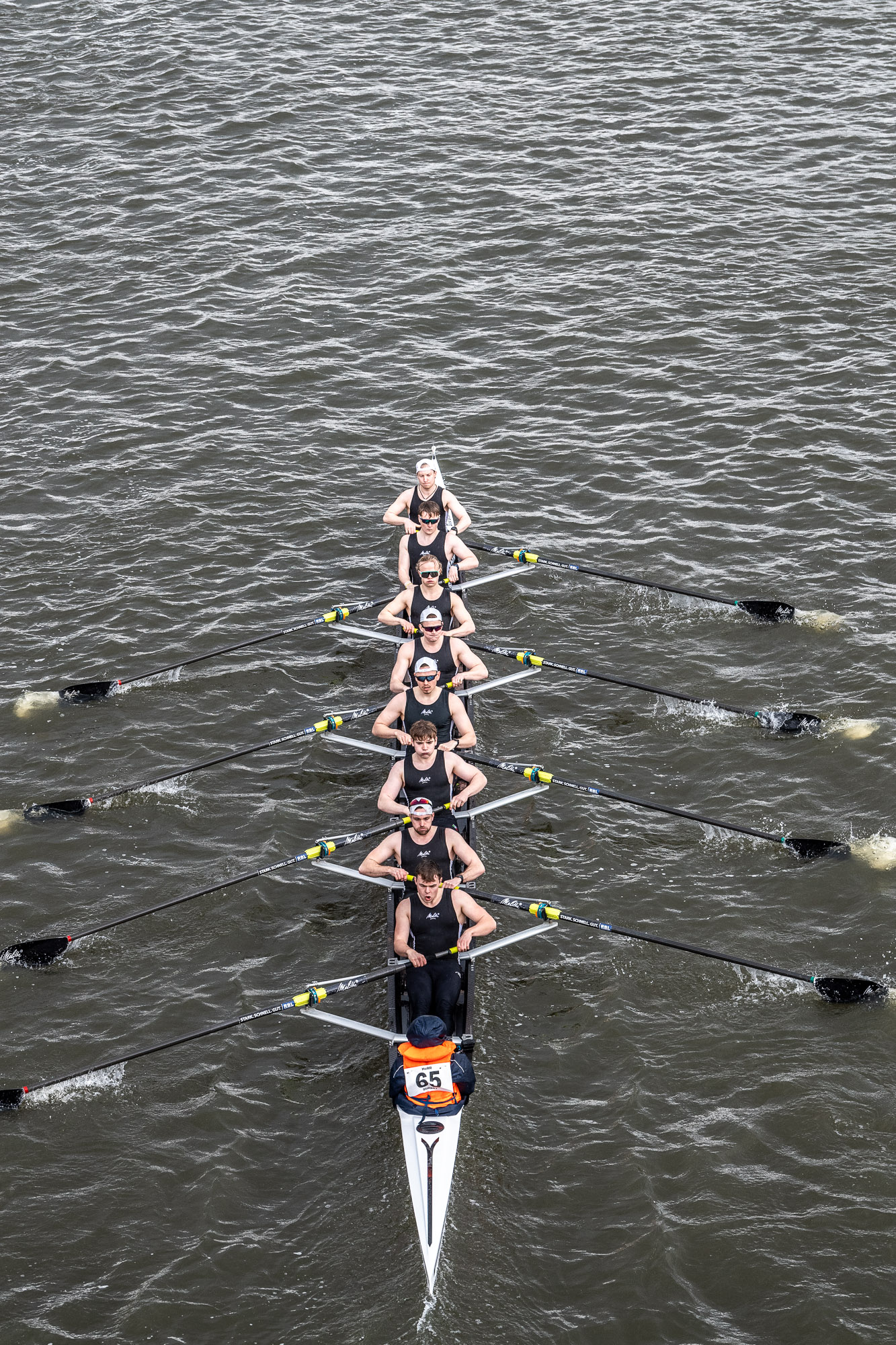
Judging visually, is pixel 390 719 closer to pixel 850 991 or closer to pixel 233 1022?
pixel 233 1022

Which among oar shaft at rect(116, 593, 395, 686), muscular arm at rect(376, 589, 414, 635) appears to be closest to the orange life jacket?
muscular arm at rect(376, 589, 414, 635)

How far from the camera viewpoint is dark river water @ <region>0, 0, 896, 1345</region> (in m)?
10.0

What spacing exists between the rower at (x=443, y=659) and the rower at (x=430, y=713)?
0.43 m

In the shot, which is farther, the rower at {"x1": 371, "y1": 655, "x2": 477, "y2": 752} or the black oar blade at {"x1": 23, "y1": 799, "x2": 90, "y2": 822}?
the black oar blade at {"x1": 23, "y1": 799, "x2": 90, "y2": 822}

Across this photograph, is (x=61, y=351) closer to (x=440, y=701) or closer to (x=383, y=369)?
(x=383, y=369)

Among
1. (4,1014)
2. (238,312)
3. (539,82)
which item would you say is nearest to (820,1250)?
(4,1014)

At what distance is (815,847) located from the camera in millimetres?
13062

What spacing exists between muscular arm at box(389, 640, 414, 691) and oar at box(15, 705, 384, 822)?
0.54 m

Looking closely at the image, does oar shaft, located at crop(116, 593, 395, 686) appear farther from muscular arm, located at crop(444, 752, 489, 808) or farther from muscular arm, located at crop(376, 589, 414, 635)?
muscular arm, located at crop(444, 752, 489, 808)

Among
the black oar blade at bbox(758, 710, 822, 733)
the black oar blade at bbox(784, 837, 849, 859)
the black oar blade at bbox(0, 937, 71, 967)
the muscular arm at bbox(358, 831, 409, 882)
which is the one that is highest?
the muscular arm at bbox(358, 831, 409, 882)

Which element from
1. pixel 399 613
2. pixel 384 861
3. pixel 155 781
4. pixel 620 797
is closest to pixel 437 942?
pixel 384 861

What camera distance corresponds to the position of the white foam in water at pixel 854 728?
47.7 ft

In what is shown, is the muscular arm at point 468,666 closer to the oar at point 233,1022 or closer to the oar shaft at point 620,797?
the oar shaft at point 620,797

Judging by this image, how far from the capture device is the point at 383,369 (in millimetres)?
21469
